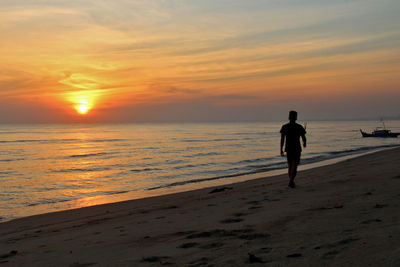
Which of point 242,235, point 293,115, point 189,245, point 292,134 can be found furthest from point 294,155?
point 189,245

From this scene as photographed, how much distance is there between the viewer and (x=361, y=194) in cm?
852

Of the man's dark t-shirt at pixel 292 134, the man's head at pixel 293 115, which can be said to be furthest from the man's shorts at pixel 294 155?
the man's head at pixel 293 115

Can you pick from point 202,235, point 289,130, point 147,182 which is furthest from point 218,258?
point 147,182

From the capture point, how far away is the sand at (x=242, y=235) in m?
4.47

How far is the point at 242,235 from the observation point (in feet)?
18.8

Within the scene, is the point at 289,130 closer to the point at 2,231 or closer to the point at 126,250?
the point at 126,250

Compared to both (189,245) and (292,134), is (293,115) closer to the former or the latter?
(292,134)

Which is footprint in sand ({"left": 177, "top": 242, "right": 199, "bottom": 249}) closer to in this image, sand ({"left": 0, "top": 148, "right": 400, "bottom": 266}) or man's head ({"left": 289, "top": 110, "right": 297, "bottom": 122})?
sand ({"left": 0, "top": 148, "right": 400, "bottom": 266})

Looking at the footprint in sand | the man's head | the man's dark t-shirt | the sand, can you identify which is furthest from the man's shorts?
the footprint in sand

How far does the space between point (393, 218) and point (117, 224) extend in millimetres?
5632

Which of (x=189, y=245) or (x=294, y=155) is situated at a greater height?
(x=294, y=155)

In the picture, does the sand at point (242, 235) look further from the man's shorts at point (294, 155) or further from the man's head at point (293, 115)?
the man's head at point (293, 115)

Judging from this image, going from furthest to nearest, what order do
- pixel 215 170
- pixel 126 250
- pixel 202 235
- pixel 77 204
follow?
pixel 215 170
pixel 77 204
pixel 202 235
pixel 126 250

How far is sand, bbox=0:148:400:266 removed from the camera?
447cm
